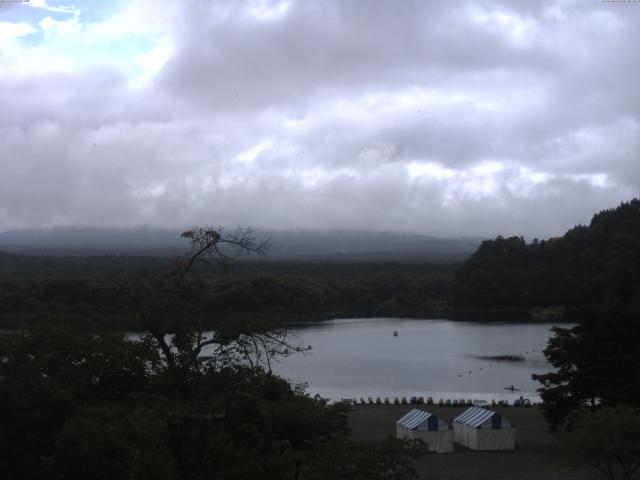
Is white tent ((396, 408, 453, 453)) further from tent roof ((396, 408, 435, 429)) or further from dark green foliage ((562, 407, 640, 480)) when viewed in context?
dark green foliage ((562, 407, 640, 480))

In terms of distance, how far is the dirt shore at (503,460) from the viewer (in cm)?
1684

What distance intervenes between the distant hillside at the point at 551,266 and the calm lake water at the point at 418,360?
1007cm

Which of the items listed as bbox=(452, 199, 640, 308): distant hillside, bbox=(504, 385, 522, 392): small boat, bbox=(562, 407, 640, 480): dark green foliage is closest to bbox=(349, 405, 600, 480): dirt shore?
bbox=(562, 407, 640, 480): dark green foliage

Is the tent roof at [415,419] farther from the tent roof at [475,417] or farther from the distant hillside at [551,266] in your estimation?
the distant hillside at [551,266]

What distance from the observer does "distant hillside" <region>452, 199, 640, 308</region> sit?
70938mm

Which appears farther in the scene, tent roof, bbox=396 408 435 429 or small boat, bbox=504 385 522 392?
small boat, bbox=504 385 522 392

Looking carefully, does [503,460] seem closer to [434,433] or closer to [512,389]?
Answer: [434,433]

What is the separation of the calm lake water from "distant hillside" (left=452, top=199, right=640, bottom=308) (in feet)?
33.0

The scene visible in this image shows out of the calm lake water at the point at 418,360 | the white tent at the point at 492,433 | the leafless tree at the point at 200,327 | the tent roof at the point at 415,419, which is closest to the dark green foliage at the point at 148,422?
the leafless tree at the point at 200,327

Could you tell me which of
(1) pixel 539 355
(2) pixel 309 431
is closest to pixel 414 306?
(1) pixel 539 355

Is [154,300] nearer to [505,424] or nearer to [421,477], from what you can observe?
[421,477]

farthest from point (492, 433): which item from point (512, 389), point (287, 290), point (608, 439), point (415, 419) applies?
point (287, 290)

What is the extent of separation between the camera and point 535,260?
7725cm

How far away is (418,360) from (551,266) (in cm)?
3344
